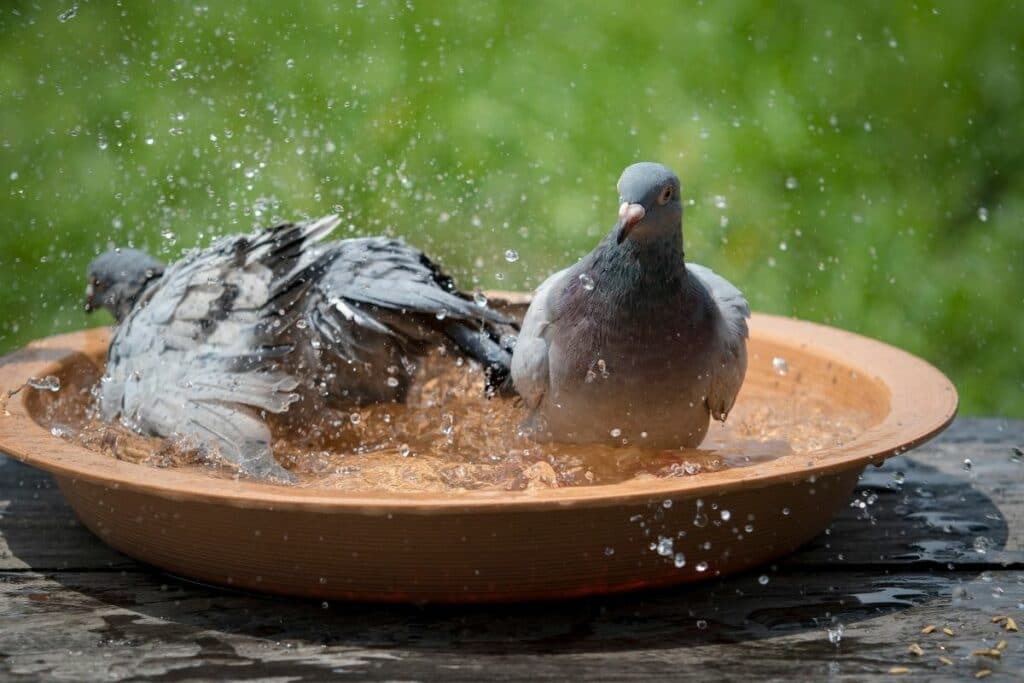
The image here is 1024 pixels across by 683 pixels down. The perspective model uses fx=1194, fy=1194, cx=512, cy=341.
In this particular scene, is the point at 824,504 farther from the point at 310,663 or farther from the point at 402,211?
the point at 402,211

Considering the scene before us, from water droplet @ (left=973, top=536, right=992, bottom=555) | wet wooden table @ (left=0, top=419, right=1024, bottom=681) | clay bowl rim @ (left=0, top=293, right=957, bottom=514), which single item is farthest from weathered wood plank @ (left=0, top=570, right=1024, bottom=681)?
clay bowl rim @ (left=0, top=293, right=957, bottom=514)

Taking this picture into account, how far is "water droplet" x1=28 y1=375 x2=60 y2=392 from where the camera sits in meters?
2.81

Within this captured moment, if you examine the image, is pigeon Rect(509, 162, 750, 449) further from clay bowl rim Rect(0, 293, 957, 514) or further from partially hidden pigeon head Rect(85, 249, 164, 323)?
partially hidden pigeon head Rect(85, 249, 164, 323)

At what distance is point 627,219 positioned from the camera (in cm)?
231

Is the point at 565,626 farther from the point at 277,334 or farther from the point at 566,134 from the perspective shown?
the point at 566,134

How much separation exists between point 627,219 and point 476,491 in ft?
2.15

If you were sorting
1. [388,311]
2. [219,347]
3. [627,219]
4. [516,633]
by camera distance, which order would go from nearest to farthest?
[516,633]
[627,219]
[219,347]
[388,311]

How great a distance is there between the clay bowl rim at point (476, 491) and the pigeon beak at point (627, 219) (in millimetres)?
536

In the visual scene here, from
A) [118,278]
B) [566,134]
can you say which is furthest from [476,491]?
[566,134]

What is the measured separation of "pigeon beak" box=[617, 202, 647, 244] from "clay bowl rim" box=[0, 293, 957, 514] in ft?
1.76

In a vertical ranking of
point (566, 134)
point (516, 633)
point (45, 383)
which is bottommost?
point (516, 633)

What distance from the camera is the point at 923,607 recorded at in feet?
7.14

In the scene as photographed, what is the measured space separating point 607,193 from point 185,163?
5.98ft

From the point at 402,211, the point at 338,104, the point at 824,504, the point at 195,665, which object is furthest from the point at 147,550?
the point at 338,104
